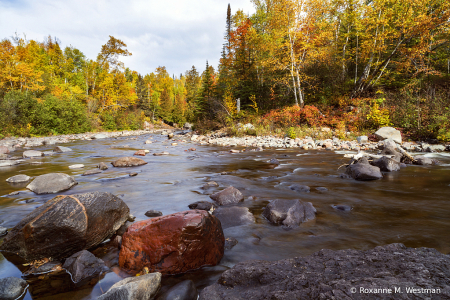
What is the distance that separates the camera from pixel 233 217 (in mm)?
3703

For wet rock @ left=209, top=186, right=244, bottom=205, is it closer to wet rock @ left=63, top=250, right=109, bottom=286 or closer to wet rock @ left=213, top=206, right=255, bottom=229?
wet rock @ left=213, top=206, right=255, bottom=229

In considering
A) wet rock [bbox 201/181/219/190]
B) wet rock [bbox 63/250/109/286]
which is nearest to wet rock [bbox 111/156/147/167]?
wet rock [bbox 201/181/219/190]

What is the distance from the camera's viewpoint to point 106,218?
3.08m

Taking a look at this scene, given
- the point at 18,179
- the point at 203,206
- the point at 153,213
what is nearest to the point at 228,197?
the point at 203,206

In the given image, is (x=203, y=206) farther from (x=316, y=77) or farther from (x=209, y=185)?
(x=316, y=77)

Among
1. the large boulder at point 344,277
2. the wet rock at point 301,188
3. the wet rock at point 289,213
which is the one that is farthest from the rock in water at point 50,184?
the wet rock at point 301,188

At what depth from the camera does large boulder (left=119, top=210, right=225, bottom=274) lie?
2.39 m

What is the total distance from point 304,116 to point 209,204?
16391mm

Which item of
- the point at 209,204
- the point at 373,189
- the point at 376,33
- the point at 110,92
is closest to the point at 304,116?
the point at 376,33

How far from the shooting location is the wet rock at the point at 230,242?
2.90 meters

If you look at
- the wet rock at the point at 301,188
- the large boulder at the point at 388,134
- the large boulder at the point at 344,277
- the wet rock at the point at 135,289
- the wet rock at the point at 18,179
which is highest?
the large boulder at the point at 388,134

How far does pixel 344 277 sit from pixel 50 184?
623 centimetres

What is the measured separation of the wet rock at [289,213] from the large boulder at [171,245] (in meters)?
1.40

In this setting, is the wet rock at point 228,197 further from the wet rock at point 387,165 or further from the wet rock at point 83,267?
the wet rock at point 387,165
